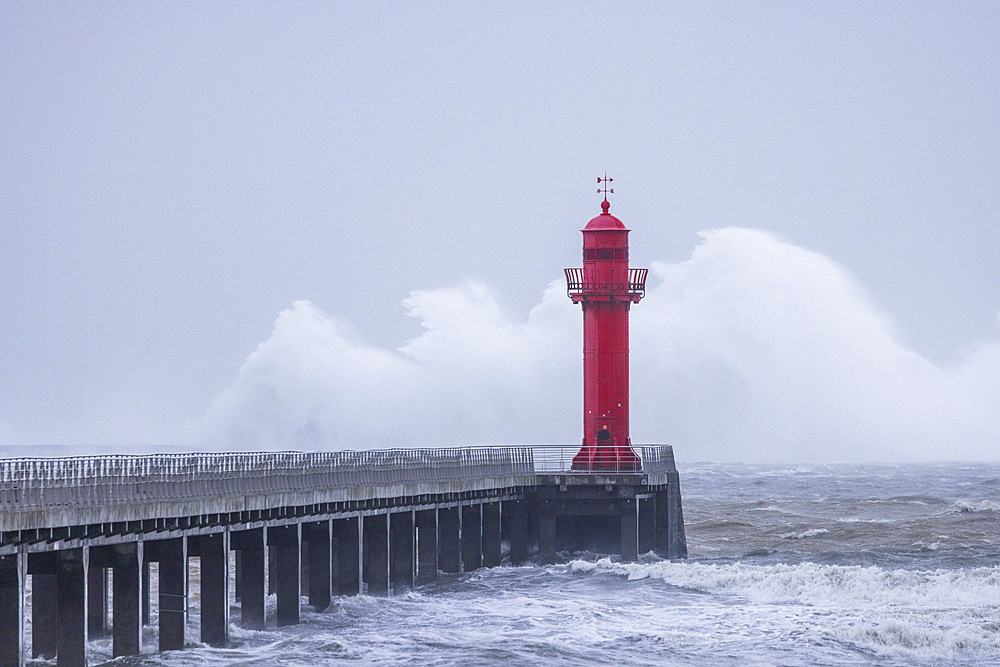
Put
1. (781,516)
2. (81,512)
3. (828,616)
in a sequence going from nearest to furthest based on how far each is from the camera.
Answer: (81,512) < (828,616) < (781,516)

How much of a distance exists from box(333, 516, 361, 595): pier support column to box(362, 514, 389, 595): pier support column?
80 centimetres

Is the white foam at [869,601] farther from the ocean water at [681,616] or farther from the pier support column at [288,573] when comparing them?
the pier support column at [288,573]

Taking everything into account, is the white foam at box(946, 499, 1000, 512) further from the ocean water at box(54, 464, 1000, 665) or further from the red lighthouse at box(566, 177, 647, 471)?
the red lighthouse at box(566, 177, 647, 471)

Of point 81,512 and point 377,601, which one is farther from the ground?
point 81,512

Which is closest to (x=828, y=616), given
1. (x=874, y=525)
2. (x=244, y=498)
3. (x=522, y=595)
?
(x=522, y=595)

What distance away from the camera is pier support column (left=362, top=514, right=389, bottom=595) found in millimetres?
37250

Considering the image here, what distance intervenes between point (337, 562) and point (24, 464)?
1017 cm

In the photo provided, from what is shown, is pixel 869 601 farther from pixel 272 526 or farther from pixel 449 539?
pixel 272 526

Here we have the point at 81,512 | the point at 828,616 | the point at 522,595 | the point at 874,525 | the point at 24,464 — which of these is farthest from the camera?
the point at 874,525

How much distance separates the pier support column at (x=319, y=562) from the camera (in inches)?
1347

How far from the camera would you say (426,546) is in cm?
4012

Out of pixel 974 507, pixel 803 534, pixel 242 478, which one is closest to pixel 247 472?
pixel 242 478

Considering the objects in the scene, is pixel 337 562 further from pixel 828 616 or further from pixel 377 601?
pixel 828 616

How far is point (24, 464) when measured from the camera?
91.1 ft
